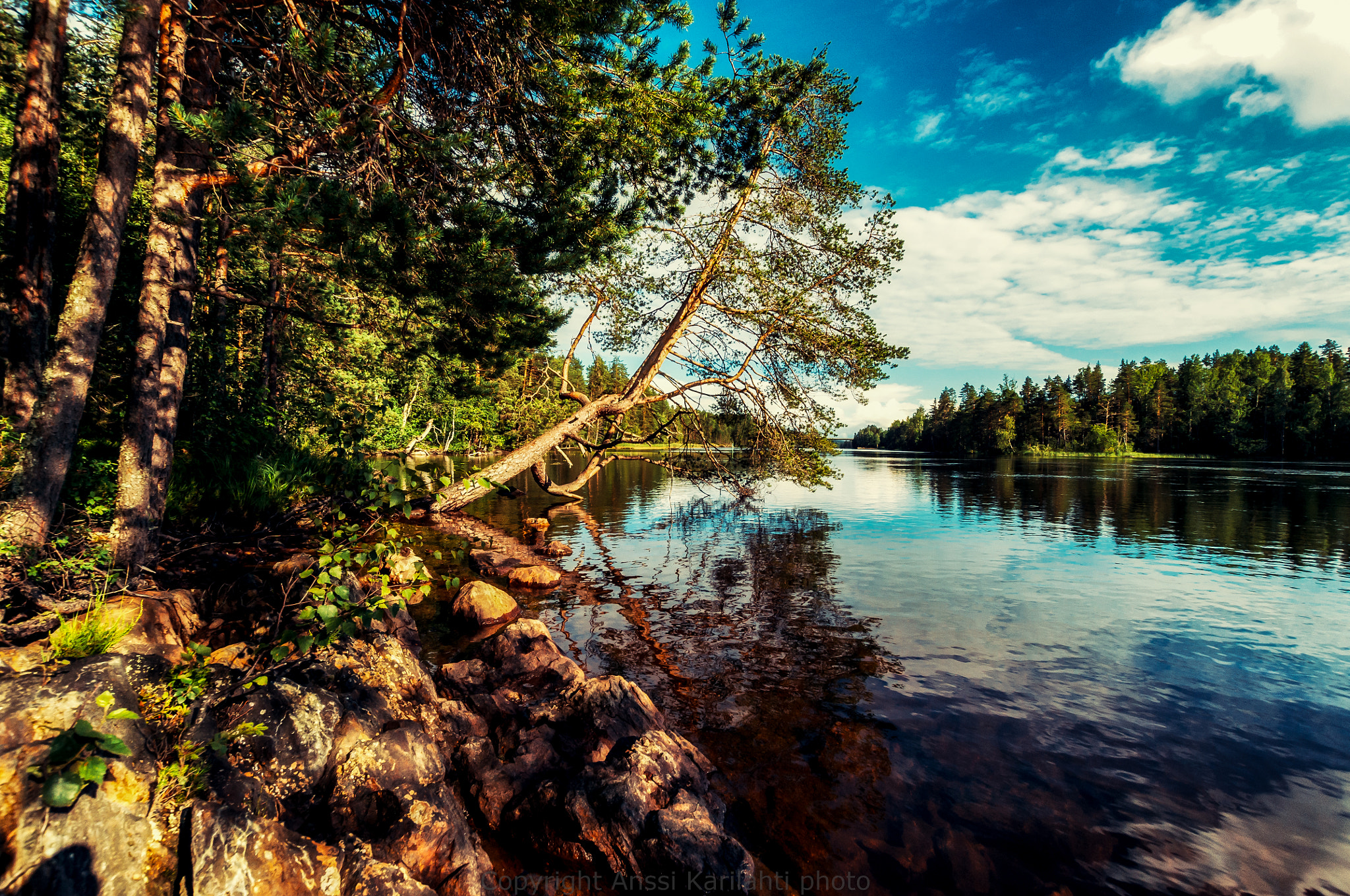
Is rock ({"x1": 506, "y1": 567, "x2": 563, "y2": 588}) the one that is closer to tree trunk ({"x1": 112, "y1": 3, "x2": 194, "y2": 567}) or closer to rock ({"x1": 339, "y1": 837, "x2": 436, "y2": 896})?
tree trunk ({"x1": 112, "y1": 3, "x2": 194, "y2": 567})

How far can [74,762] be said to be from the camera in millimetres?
2713

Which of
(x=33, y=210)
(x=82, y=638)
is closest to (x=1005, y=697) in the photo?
(x=82, y=638)

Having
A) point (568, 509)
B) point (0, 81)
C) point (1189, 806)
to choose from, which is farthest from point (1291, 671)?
point (568, 509)

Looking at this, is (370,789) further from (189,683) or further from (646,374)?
(646,374)

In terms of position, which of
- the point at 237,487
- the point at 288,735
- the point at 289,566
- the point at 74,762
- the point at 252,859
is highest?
the point at 237,487

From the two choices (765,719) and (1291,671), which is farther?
(1291,671)

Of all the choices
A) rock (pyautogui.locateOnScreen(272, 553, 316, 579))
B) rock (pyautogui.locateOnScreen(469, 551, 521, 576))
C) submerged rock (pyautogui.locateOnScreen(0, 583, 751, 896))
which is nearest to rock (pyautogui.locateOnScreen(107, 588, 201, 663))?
submerged rock (pyautogui.locateOnScreen(0, 583, 751, 896))

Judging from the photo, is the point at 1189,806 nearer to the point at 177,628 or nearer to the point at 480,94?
the point at 177,628

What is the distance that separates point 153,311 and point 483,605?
22.3ft

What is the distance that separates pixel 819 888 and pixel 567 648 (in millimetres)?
5934

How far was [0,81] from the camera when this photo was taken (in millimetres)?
7359

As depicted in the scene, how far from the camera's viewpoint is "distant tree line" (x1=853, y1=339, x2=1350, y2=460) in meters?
83.4

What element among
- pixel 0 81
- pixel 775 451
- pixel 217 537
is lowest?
pixel 217 537

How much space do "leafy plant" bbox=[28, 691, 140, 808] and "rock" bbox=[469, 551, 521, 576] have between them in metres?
11.4
